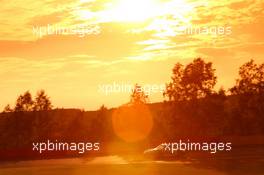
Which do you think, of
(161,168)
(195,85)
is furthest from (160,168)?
(195,85)

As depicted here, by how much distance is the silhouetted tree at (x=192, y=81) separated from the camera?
203 ft

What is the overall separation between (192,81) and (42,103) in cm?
1960

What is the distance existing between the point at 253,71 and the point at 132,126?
51.2 feet

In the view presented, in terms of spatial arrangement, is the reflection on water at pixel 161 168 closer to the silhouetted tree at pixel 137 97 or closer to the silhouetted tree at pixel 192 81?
the silhouetted tree at pixel 192 81

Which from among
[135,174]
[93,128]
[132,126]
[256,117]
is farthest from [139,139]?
[135,174]

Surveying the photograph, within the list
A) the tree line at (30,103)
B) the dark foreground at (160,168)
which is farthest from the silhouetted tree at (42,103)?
the dark foreground at (160,168)

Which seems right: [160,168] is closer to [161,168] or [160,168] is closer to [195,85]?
[161,168]

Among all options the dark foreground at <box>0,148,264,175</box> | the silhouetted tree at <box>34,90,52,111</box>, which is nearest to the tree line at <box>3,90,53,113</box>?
the silhouetted tree at <box>34,90,52,111</box>

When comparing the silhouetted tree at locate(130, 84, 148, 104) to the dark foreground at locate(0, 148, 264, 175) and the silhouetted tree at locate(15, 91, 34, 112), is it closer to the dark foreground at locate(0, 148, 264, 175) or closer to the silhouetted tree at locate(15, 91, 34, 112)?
the silhouetted tree at locate(15, 91, 34, 112)

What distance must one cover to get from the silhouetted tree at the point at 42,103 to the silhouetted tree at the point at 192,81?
15.8 meters

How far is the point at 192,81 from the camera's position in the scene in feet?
206

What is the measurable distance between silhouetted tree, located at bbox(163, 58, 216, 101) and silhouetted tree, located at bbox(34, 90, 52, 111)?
15752 millimetres

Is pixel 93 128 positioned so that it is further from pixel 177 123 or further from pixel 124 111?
pixel 177 123

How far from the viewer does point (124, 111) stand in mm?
74375
